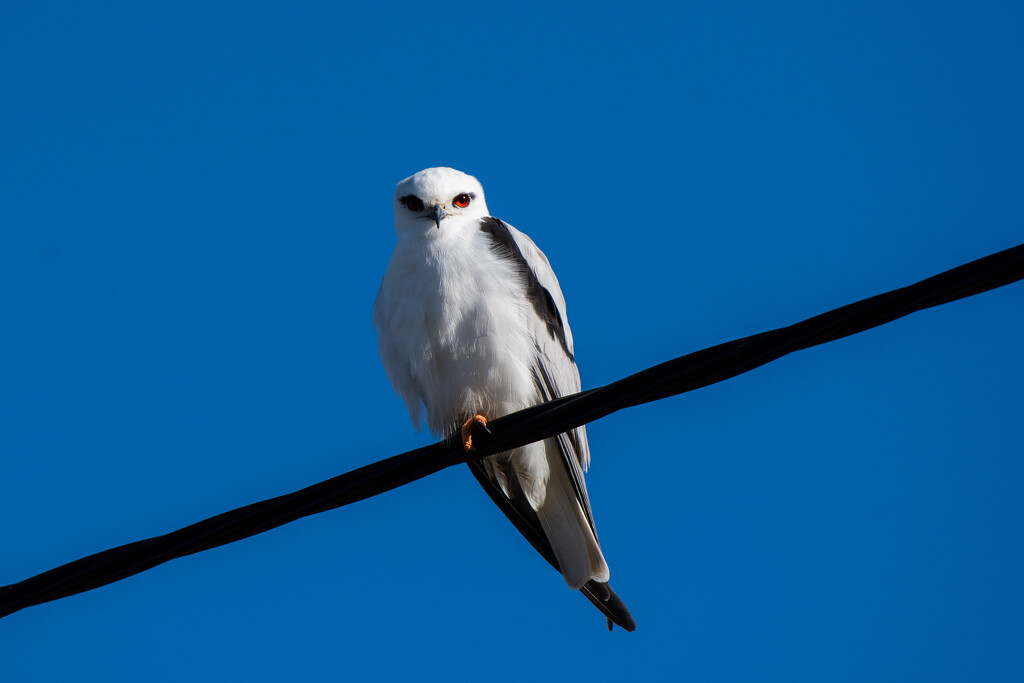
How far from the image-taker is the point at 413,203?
194 inches

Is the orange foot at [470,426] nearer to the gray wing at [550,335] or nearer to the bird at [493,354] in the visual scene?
the bird at [493,354]

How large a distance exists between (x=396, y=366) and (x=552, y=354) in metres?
0.70

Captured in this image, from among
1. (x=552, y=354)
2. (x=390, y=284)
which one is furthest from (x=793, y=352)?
(x=390, y=284)

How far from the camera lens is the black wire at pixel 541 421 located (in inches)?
88.6

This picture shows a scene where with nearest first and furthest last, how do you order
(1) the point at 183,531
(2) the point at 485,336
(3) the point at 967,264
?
(3) the point at 967,264 → (1) the point at 183,531 → (2) the point at 485,336

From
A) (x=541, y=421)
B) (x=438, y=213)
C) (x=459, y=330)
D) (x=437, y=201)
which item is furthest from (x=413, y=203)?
(x=541, y=421)

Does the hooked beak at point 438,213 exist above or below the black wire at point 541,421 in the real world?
above

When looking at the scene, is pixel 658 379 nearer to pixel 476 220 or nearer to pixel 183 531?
pixel 183 531

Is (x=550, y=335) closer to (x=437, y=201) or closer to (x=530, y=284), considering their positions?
(x=530, y=284)

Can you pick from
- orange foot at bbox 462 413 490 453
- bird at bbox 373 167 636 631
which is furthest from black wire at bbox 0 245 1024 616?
bird at bbox 373 167 636 631

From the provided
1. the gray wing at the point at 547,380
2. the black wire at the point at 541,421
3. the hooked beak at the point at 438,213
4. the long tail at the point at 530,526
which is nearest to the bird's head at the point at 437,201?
the hooked beak at the point at 438,213

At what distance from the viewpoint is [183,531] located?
280cm

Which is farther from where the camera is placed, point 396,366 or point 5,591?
point 396,366

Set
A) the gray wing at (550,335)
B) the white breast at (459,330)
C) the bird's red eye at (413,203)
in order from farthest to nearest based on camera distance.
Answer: the bird's red eye at (413,203)
the gray wing at (550,335)
the white breast at (459,330)
